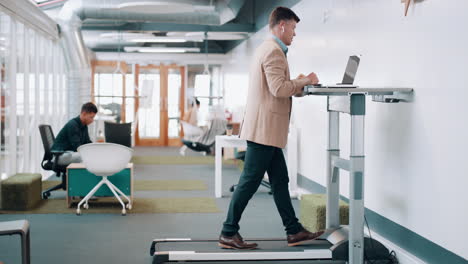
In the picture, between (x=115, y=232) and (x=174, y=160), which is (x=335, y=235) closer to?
(x=115, y=232)

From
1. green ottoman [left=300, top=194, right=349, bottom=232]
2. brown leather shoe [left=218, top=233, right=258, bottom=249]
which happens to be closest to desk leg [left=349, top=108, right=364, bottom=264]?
brown leather shoe [left=218, top=233, right=258, bottom=249]

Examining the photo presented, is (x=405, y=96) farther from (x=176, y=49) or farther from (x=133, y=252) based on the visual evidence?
(x=176, y=49)

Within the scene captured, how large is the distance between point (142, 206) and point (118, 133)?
12.8 ft

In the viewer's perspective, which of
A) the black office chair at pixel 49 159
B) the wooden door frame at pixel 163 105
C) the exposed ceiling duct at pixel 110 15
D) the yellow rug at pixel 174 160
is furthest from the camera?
the wooden door frame at pixel 163 105

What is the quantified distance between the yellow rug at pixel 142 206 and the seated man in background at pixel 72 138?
53 centimetres

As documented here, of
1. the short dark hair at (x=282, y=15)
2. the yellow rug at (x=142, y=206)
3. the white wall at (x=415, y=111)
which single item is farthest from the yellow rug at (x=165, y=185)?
the short dark hair at (x=282, y=15)

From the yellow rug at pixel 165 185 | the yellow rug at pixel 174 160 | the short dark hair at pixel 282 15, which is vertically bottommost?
the yellow rug at pixel 174 160

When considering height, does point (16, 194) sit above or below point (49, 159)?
below

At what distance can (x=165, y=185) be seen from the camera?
8812 millimetres

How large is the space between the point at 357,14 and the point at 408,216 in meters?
2.11

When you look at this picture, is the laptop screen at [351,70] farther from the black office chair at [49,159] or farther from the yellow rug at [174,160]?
the yellow rug at [174,160]

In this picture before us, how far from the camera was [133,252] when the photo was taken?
15.9 feet

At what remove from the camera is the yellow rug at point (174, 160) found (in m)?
12.1

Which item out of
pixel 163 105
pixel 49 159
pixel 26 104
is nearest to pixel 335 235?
pixel 49 159
